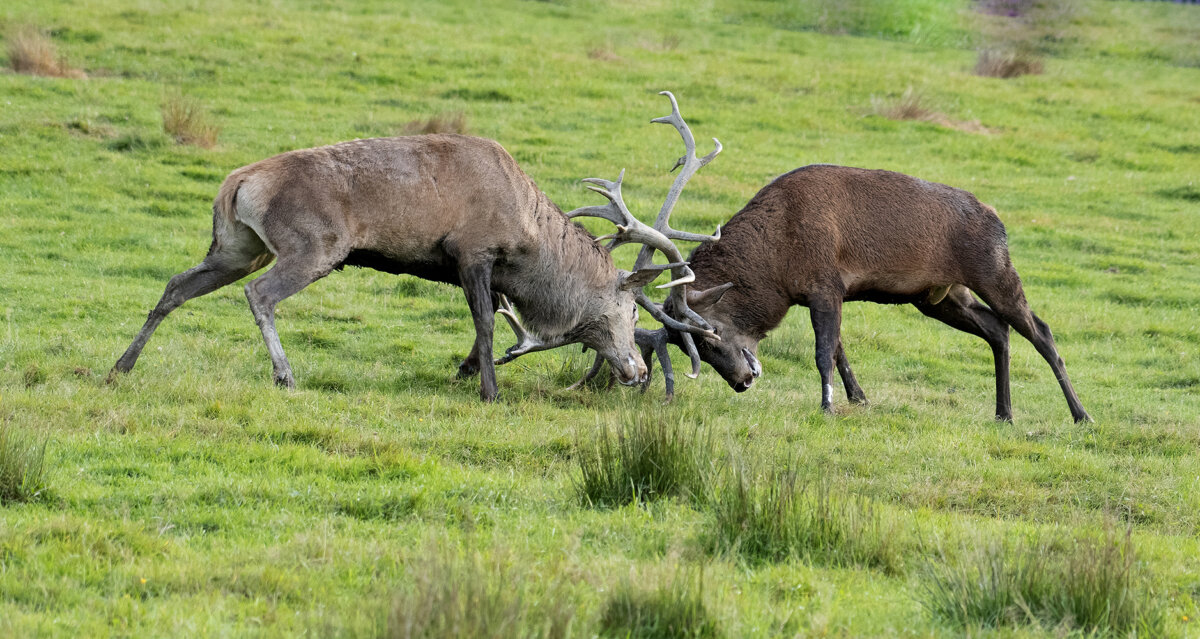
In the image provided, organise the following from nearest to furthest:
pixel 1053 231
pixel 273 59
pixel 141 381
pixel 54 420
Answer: pixel 54 420
pixel 141 381
pixel 1053 231
pixel 273 59

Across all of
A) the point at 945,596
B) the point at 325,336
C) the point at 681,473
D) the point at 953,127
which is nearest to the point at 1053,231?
the point at 953,127

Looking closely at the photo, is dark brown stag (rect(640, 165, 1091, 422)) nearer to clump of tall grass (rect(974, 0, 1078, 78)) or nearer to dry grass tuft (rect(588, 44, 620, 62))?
dry grass tuft (rect(588, 44, 620, 62))

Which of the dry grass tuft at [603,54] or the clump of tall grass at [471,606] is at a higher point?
the clump of tall grass at [471,606]

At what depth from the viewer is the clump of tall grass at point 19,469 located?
17.5ft

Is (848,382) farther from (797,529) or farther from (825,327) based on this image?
(797,529)

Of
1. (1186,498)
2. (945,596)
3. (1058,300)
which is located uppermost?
(945,596)

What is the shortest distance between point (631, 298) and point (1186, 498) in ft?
13.9

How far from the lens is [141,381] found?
7.98m

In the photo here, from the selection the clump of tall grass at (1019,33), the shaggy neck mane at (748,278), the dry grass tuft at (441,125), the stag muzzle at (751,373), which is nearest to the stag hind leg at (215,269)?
the shaggy neck mane at (748,278)

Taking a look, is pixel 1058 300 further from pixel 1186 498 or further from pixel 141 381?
pixel 141 381

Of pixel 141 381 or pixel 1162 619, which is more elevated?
pixel 1162 619

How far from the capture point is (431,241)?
899 cm

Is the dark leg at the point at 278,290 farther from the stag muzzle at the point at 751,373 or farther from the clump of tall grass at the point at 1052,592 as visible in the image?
the clump of tall grass at the point at 1052,592

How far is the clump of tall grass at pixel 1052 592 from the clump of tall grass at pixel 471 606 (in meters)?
1.52
